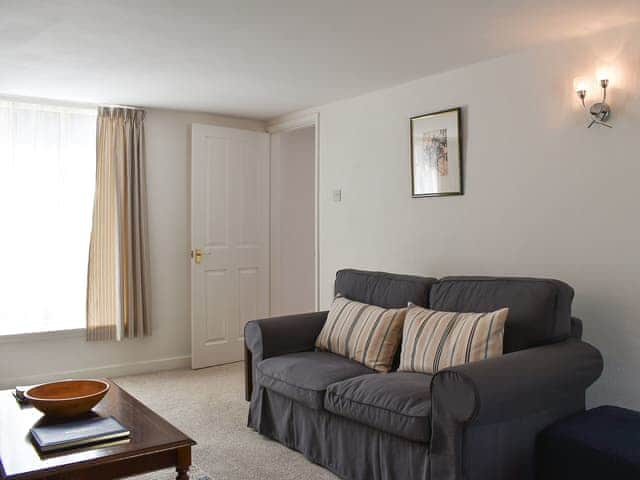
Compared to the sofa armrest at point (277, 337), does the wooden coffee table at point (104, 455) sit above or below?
below

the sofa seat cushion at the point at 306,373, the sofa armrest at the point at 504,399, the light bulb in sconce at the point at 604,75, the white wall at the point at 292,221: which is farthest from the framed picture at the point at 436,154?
the white wall at the point at 292,221

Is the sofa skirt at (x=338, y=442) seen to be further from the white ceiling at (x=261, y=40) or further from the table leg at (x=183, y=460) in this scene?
the white ceiling at (x=261, y=40)

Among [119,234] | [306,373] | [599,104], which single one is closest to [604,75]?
[599,104]

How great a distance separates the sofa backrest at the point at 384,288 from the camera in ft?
11.5

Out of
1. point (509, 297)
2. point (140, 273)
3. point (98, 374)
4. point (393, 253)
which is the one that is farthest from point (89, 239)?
point (509, 297)

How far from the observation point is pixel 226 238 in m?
5.50

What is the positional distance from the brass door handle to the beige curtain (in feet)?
1.33

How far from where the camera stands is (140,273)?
504 centimetres

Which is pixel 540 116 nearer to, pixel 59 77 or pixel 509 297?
pixel 509 297

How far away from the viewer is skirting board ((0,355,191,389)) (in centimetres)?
462

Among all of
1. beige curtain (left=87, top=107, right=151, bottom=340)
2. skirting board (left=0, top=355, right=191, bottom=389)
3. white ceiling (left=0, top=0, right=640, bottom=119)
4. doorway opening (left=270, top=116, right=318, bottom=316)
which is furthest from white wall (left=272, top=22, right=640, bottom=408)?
skirting board (left=0, top=355, right=191, bottom=389)

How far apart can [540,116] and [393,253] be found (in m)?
1.45

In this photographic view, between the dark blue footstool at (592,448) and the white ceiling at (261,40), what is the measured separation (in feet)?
6.17

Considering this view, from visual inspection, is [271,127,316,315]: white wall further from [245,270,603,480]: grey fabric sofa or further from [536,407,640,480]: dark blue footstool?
[536,407,640,480]: dark blue footstool
